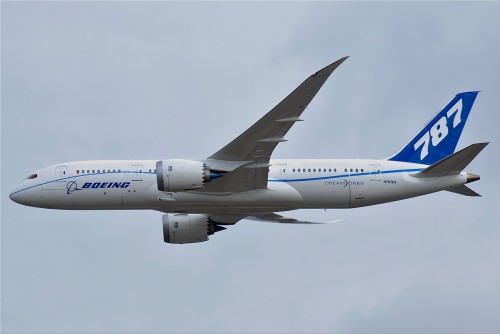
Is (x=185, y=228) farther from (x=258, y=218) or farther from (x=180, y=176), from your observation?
(x=180, y=176)

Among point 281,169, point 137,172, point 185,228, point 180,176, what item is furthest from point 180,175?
point 185,228

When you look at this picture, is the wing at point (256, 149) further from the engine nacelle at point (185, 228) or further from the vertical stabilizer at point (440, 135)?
the vertical stabilizer at point (440, 135)

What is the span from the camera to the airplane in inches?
2080

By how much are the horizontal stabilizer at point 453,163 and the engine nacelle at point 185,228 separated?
12814mm

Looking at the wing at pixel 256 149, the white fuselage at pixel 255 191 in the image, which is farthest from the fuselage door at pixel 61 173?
the wing at pixel 256 149

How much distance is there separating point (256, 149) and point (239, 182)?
223 centimetres

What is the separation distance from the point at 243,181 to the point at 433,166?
9.82m

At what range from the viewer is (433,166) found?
54.3 meters

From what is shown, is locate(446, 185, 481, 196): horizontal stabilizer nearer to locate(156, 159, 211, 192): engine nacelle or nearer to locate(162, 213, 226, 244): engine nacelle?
locate(156, 159, 211, 192): engine nacelle

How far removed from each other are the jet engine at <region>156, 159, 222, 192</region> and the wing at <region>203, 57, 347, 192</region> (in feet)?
2.75

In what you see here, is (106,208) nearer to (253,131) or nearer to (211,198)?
(211,198)

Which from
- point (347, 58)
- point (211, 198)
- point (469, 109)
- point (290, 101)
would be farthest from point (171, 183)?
point (469, 109)

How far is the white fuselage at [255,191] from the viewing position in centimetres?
5447

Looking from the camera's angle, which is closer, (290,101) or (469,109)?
(290,101)
